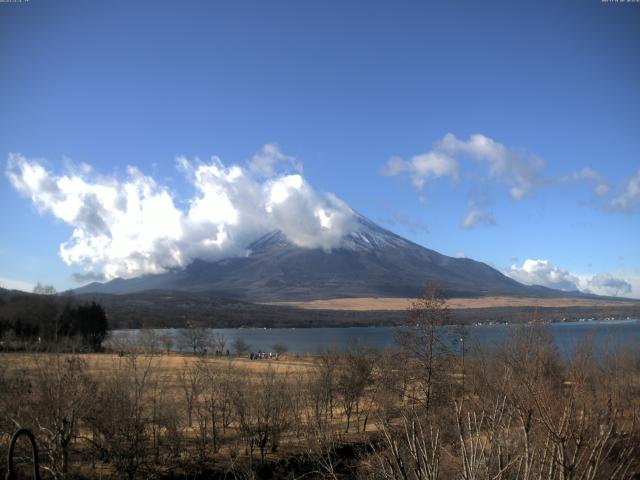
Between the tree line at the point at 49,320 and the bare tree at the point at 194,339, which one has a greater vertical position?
the tree line at the point at 49,320

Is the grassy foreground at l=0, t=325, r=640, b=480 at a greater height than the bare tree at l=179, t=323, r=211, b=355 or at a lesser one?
greater

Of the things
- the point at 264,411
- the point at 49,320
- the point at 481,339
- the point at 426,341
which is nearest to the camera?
the point at 426,341

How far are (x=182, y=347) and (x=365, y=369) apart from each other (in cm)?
7737

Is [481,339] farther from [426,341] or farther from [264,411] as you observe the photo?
[264,411]

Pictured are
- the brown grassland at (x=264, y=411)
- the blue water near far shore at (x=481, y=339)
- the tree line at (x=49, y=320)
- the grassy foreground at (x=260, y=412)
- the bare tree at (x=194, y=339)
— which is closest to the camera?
the grassy foreground at (x=260, y=412)

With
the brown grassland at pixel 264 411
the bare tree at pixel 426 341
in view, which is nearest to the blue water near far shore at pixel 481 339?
the brown grassland at pixel 264 411

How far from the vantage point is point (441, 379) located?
2656 cm

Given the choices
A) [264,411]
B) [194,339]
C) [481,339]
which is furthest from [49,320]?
[264,411]

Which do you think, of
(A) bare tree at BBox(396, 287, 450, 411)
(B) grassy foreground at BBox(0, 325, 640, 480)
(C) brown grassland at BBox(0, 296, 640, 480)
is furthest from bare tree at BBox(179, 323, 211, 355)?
(A) bare tree at BBox(396, 287, 450, 411)

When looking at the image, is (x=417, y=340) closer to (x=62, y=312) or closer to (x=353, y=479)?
(x=353, y=479)

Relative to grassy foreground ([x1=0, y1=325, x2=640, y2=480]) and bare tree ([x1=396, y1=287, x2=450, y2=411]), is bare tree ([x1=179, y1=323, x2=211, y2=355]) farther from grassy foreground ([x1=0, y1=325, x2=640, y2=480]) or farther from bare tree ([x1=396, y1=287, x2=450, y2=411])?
bare tree ([x1=396, y1=287, x2=450, y2=411])

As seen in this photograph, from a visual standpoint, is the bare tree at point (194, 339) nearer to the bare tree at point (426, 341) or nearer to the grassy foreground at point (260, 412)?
the grassy foreground at point (260, 412)

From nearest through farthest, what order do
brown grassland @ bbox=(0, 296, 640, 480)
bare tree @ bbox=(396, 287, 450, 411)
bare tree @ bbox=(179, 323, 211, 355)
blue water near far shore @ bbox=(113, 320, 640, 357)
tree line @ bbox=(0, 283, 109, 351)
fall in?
brown grassland @ bbox=(0, 296, 640, 480) → bare tree @ bbox=(396, 287, 450, 411) → blue water near far shore @ bbox=(113, 320, 640, 357) → tree line @ bbox=(0, 283, 109, 351) → bare tree @ bbox=(179, 323, 211, 355)

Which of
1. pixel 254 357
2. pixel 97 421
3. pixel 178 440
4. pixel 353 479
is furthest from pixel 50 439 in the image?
pixel 254 357
